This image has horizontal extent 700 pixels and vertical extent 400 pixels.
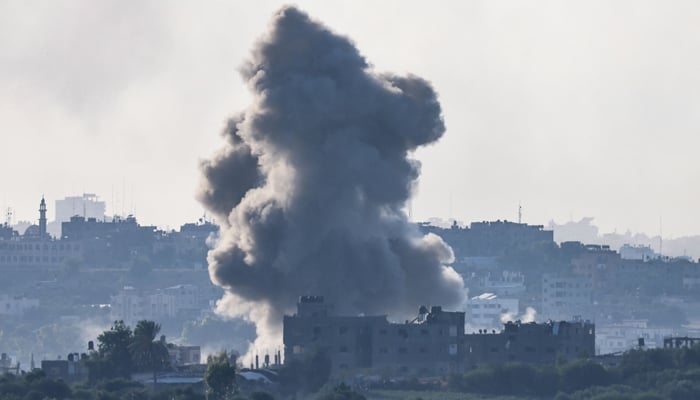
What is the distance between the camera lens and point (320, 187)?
154 metres

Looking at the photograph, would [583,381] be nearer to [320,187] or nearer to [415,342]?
[415,342]

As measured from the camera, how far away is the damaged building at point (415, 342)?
148 metres

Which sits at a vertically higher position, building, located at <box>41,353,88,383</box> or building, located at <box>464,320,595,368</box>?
building, located at <box>464,320,595,368</box>

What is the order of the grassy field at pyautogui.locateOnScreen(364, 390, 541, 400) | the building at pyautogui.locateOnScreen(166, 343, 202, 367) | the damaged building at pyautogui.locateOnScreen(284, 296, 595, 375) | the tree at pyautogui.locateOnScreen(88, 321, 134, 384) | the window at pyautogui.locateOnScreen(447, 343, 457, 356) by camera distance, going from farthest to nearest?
1. the building at pyautogui.locateOnScreen(166, 343, 202, 367)
2. the window at pyautogui.locateOnScreen(447, 343, 457, 356)
3. the damaged building at pyautogui.locateOnScreen(284, 296, 595, 375)
4. the tree at pyautogui.locateOnScreen(88, 321, 134, 384)
5. the grassy field at pyautogui.locateOnScreen(364, 390, 541, 400)

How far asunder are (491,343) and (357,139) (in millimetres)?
12120

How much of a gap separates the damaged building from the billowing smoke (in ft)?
7.50

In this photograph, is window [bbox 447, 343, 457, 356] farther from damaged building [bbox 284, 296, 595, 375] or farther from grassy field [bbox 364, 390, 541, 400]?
grassy field [bbox 364, 390, 541, 400]

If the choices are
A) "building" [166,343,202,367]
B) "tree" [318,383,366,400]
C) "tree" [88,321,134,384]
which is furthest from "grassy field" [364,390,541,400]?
"building" [166,343,202,367]

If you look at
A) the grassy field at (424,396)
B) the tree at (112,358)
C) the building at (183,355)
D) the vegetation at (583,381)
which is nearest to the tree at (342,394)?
the grassy field at (424,396)

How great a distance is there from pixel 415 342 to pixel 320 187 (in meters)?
9.55

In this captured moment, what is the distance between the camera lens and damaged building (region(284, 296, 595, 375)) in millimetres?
147625

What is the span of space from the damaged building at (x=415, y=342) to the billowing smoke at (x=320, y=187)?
2287mm

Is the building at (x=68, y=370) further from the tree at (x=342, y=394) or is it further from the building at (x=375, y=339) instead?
the tree at (x=342, y=394)

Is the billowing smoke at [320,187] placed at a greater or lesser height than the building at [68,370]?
greater
